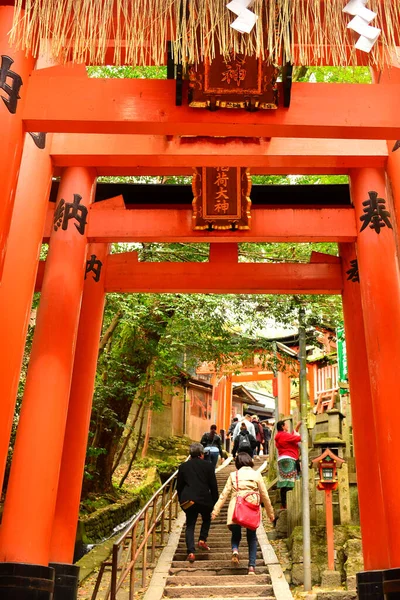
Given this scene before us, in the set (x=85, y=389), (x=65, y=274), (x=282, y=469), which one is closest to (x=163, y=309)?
(x=282, y=469)

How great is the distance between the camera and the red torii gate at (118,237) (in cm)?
438

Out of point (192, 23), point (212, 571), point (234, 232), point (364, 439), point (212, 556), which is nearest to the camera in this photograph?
point (192, 23)

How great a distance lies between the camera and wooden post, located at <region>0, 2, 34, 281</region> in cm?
398

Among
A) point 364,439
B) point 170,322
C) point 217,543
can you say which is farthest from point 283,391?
point 364,439

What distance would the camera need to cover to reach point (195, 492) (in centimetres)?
826

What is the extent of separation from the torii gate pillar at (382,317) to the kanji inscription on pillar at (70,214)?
3229 mm

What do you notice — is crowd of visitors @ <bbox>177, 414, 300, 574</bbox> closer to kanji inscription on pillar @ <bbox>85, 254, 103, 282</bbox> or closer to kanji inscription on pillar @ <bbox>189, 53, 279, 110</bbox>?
kanji inscription on pillar @ <bbox>85, 254, 103, 282</bbox>

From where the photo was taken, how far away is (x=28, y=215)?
570 cm

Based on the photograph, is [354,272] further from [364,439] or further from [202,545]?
[202,545]

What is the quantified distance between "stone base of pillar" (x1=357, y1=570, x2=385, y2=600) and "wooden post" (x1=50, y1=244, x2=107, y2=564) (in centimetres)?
322

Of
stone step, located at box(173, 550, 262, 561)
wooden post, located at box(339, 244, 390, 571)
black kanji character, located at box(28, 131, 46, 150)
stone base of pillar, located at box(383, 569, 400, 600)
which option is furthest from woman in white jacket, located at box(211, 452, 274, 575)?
black kanji character, located at box(28, 131, 46, 150)

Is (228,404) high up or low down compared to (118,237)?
up

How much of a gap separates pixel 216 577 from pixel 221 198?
4641mm

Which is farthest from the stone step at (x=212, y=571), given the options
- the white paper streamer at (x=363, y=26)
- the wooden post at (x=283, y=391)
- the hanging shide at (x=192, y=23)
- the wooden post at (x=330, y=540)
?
the wooden post at (x=283, y=391)
